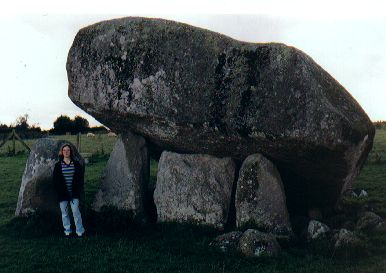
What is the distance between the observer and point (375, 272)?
10.0m

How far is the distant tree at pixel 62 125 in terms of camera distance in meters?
48.3

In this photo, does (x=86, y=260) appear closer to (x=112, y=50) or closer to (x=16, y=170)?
(x=112, y=50)

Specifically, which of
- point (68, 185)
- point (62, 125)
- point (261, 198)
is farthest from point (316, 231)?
point (62, 125)

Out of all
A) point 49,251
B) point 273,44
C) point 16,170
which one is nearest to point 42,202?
point 49,251

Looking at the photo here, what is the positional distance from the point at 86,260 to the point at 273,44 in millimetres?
6044

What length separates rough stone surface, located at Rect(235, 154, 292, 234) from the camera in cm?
1262

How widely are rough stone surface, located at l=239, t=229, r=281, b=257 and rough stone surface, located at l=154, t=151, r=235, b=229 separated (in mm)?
2117

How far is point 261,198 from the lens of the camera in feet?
42.0

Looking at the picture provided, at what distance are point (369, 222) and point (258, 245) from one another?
10.7 feet

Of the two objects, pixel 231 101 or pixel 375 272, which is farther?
pixel 231 101

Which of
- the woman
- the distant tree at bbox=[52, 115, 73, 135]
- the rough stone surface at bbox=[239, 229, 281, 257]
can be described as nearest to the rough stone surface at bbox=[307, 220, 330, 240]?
the rough stone surface at bbox=[239, 229, 281, 257]

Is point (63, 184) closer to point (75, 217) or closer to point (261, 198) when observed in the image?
point (75, 217)

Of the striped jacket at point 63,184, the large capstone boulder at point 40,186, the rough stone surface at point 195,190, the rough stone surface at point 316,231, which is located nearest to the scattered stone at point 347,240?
the rough stone surface at point 316,231

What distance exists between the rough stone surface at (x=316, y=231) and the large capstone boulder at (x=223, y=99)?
140 centimetres
